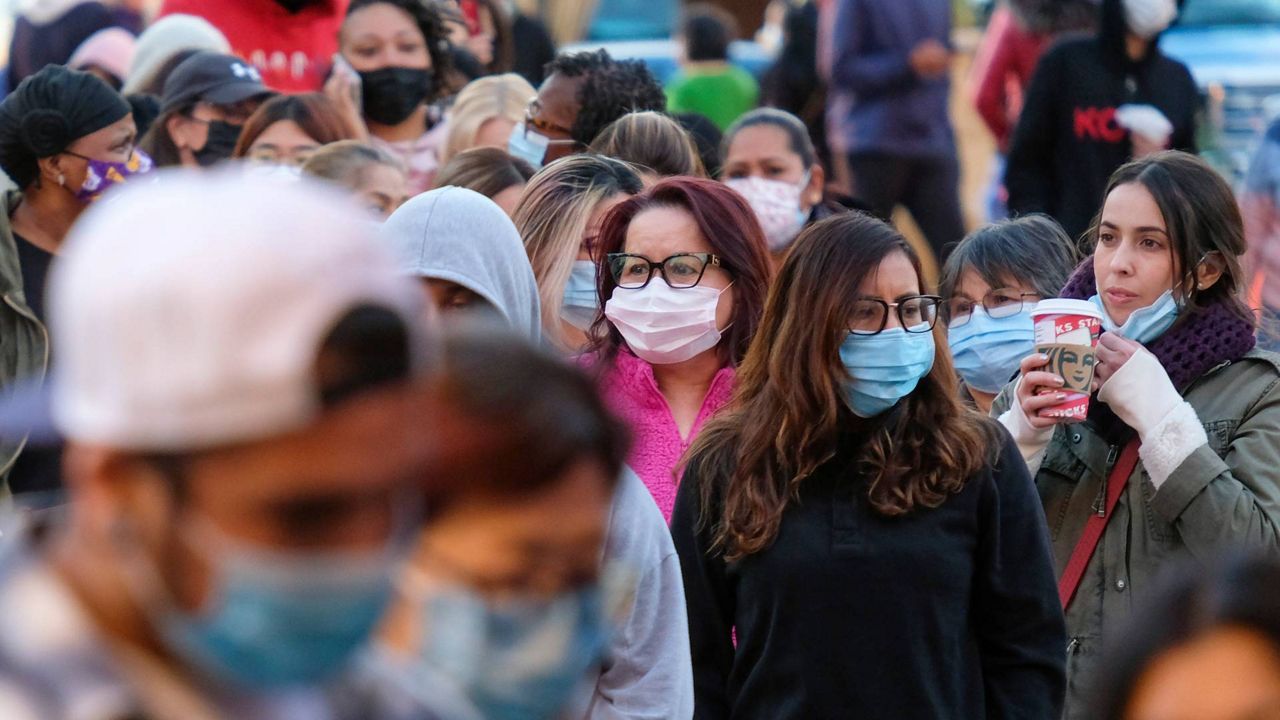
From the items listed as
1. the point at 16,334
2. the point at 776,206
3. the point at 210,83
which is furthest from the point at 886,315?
the point at 210,83

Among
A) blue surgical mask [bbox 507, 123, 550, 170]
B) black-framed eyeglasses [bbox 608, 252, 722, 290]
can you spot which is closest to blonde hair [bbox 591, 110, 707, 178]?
blue surgical mask [bbox 507, 123, 550, 170]

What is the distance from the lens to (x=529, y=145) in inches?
254

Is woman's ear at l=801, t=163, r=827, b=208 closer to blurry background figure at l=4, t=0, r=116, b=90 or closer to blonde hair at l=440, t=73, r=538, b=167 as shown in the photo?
blonde hair at l=440, t=73, r=538, b=167

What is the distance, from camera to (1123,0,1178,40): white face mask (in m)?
7.78

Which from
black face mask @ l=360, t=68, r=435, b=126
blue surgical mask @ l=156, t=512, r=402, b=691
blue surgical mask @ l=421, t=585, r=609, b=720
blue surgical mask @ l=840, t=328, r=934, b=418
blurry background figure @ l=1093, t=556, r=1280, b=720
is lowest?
black face mask @ l=360, t=68, r=435, b=126

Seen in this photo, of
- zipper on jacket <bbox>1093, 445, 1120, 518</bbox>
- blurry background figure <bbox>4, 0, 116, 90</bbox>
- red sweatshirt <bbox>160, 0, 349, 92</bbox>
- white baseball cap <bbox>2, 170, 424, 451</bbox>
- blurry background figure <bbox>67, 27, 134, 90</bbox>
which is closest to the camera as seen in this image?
white baseball cap <bbox>2, 170, 424, 451</bbox>

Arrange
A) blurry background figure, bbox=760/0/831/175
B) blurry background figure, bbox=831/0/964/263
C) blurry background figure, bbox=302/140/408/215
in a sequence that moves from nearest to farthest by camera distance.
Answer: blurry background figure, bbox=302/140/408/215 < blurry background figure, bbox=831/0/964/263 < blurry background figure, bbox=760/0/831/175

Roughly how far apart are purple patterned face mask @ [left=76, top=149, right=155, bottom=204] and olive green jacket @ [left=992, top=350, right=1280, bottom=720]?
11.0 ft

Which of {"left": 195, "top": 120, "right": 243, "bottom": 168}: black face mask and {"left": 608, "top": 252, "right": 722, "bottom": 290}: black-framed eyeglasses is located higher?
{"left": 608, "top": 252, "right": 722, "bottom": 290}: black-framed eyeglasses

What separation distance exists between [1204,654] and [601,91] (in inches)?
185

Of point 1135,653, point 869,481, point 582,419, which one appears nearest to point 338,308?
point 582,419

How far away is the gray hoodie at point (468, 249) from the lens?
11.3 ft

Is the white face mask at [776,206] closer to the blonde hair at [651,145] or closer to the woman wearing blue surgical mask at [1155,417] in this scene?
the blonde hair at [651,145]

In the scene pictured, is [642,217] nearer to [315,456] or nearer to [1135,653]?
[1135,653]
